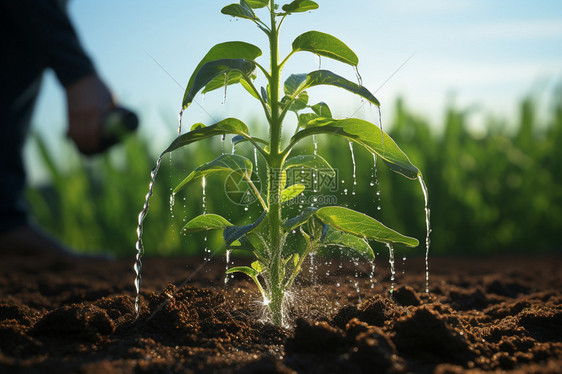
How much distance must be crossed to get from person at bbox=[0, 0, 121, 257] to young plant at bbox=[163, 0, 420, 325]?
2601mm

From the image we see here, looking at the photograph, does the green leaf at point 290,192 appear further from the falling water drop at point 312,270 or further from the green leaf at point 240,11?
the green leaf at point 240,11

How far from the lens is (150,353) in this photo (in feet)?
4.11

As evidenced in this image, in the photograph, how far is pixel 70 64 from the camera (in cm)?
387

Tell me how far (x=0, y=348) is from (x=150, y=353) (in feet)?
1.27

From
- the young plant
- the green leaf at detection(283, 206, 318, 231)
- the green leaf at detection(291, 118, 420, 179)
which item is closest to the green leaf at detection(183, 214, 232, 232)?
the young plant

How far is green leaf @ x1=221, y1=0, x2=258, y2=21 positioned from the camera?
1414mm

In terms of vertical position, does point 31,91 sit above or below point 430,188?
above

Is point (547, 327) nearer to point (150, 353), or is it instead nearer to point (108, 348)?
point (150, 353)

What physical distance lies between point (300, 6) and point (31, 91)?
13.1 ft

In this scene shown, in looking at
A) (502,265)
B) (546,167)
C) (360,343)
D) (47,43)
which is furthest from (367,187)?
(360,343)

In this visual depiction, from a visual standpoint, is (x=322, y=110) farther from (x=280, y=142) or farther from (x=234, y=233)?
(x=234, y=233)

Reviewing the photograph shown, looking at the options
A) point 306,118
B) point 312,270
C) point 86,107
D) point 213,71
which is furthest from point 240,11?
point 86,107

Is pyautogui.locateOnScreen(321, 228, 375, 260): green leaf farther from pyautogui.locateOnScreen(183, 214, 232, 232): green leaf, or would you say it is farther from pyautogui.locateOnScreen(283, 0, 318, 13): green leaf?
pyautogui.locateOnScreen(283, 0, 318, 13): green leaf

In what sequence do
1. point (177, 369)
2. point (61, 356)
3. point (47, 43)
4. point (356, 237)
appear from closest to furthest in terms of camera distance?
point (177, 369) → point (61, 356) → point (356, 237) → point (47, 43)
